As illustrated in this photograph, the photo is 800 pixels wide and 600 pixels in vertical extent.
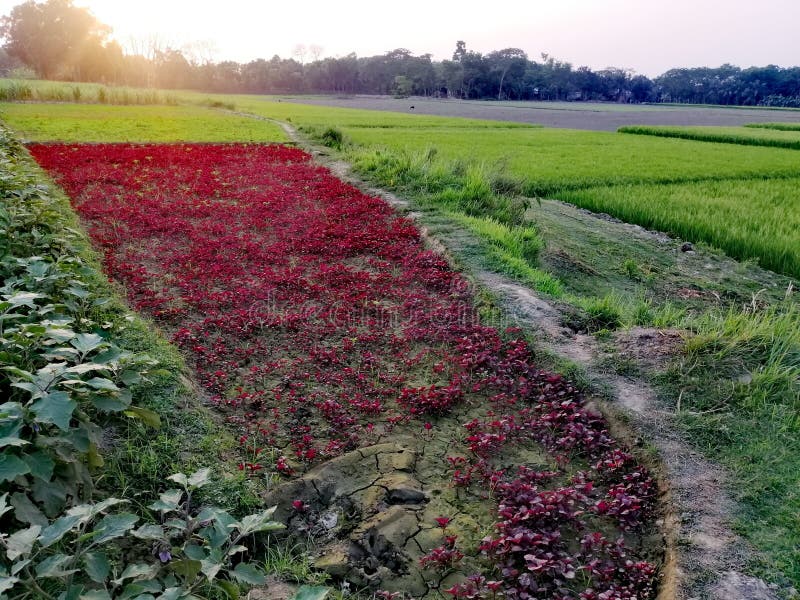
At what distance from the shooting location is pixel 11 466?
7.86ft

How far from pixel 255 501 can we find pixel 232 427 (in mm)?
992

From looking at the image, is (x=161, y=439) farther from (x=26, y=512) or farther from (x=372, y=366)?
(x=372, y=366)

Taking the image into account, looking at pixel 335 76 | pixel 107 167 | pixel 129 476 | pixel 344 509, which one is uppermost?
pixel 335 76

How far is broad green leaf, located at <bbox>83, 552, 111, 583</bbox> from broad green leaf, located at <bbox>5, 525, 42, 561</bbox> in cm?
22

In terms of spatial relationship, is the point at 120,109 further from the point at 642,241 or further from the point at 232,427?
the point at 232,427

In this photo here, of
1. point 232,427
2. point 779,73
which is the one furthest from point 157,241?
point 779,73

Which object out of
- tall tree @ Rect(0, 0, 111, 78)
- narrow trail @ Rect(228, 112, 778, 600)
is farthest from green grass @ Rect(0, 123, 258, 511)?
tall tree @ Rect(0, 0, 111, 78)

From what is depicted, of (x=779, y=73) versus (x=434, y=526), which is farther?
(x=779, y=73)

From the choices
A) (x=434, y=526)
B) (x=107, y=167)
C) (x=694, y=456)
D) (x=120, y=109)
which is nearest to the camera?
(x=434, y=526)

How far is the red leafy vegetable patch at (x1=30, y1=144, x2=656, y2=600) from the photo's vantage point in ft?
11.1

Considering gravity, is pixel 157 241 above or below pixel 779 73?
below

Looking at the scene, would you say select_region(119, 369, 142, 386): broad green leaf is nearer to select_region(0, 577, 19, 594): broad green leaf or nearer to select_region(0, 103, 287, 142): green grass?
select_region(0, 577, 19, 594): broad green leaf

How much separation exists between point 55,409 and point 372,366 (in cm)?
305

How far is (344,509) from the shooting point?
3.59 metres
